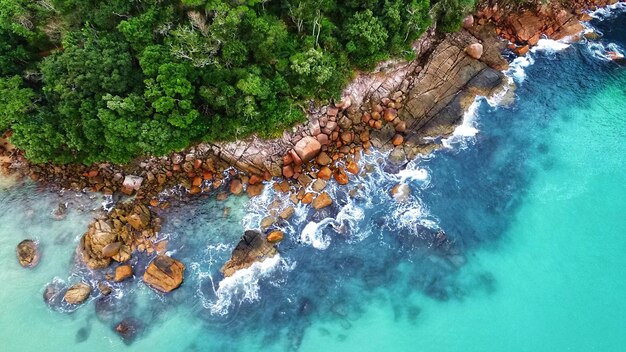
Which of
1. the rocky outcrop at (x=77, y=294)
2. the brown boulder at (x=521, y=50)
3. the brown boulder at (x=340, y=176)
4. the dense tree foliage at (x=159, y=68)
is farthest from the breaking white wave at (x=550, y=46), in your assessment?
the rocky outcrop at (x=77, y=294)

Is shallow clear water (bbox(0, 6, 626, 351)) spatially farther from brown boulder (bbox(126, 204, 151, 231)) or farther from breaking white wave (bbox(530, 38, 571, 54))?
breaking white wave (bbox(530, 38, 571, 54))

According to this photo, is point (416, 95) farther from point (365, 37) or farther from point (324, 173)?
point (324, 173)

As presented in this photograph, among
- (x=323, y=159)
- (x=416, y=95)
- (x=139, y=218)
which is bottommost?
(x=139, y=218)

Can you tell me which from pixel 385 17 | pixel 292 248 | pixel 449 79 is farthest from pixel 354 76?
pixel 292 248

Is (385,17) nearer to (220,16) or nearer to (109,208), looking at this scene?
(220,16)

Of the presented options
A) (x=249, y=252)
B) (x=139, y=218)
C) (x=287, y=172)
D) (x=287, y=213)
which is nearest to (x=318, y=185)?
(x=287, y=172)
